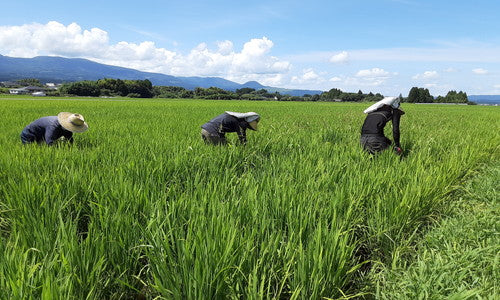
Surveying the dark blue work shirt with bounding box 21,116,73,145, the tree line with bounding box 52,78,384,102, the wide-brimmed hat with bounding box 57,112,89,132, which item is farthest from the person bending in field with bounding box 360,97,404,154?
the tree line with bounding box 52,78,384,102

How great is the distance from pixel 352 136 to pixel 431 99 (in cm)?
9377

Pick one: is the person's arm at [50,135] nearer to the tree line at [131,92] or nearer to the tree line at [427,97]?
→ the tree line at [131,92]

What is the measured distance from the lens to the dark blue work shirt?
15.1 feet

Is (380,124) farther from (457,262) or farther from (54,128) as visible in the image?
(54,128)

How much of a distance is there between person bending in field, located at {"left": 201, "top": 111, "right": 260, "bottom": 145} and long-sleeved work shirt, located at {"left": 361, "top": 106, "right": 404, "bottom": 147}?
1816 millimetres

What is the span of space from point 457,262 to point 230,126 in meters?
3.59

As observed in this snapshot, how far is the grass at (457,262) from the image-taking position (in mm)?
1595

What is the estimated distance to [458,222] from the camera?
2.61 meters

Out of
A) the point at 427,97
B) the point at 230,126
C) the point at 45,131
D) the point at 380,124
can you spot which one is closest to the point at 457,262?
the point at 380,124

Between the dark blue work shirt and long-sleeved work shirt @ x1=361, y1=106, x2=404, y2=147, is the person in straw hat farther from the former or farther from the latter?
long-sleeved work shirt @ x1=361, y1=106, x2=404, y2=147

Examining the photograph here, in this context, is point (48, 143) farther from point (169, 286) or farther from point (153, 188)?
point (169, 286)

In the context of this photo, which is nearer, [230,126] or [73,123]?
[73,123]

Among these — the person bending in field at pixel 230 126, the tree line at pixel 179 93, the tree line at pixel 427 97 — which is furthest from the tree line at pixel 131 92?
the person bending in field at pixel 230 126

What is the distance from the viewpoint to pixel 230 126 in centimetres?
489
